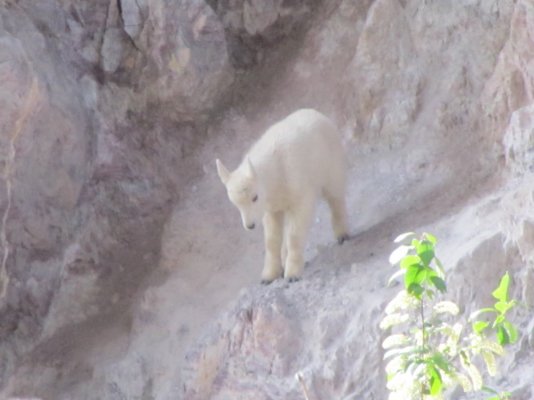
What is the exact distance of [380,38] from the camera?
11031mm

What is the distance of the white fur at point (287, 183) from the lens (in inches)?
344

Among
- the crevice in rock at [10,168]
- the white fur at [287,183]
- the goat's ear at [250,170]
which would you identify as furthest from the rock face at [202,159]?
the goat's ear at [250,170]

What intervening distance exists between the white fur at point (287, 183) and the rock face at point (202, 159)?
1.15 ft

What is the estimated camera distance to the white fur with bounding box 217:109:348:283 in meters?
8.73

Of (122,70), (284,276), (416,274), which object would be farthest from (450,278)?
(122,70)

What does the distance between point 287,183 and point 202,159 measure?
102 inches

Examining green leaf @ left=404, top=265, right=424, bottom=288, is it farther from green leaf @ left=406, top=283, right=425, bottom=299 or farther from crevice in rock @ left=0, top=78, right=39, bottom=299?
crevice in rock @ left=0, top=78, right=39, bottom=299

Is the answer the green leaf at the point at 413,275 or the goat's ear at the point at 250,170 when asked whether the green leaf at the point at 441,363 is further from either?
the goat's ear at the point at 250,170

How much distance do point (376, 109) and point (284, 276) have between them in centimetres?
253

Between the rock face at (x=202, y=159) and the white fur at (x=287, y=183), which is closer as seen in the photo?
the white fur at (x=287, y=183)

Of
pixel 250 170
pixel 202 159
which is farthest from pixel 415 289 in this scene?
pixel 202 159

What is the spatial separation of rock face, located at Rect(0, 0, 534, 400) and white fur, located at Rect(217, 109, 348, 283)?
0.35 metres

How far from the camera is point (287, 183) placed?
8.97 metres

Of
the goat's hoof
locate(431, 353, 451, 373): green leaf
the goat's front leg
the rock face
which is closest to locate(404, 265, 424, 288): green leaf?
locate(431, 353, 451, 373): green leaf
